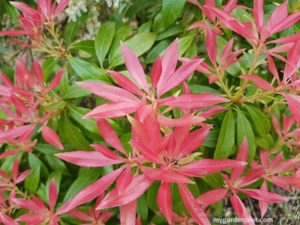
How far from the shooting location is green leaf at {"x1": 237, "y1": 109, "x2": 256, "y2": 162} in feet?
3.08

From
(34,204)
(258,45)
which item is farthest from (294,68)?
(34,204)

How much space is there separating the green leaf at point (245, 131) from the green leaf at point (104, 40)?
378 millimetres

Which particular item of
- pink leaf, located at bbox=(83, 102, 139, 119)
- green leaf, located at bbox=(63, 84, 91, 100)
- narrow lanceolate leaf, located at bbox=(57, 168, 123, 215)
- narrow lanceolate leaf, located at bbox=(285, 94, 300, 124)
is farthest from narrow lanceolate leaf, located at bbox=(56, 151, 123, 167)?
narrow lanceolate leaf, located at bbox=(285, 94, 300, 124)

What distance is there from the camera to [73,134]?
983mm

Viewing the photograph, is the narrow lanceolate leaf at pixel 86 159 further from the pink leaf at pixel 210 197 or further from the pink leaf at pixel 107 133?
the pink leaf at pixel 210 197

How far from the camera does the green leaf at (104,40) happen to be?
992mm

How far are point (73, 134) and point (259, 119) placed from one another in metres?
0.48

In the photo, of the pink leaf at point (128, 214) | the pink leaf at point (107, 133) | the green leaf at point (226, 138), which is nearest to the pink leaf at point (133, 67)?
the pink leaf at point (107, 133)

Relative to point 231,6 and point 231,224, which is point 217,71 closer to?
point 231,6

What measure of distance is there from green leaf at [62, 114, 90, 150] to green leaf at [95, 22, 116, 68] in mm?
190

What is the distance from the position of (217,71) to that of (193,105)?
0.87 ft

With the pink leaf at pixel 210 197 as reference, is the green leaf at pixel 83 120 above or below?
above

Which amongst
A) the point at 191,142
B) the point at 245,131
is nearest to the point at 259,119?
the point at 245,131

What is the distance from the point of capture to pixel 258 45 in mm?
790
